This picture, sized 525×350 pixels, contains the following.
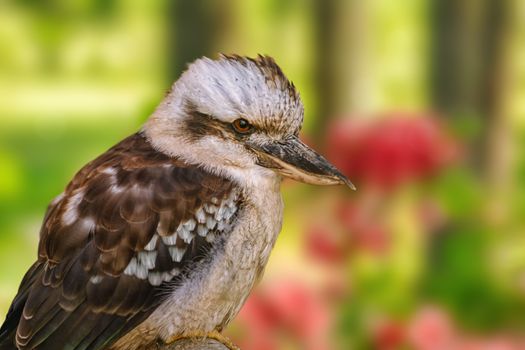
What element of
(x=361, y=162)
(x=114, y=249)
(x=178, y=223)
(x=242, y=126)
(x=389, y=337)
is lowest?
(x=114, y=249)

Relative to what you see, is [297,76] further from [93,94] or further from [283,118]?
[283,118]

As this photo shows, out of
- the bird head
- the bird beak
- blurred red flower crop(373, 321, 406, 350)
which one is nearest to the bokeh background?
blurred red flower crop(373, 321, 406, 350)

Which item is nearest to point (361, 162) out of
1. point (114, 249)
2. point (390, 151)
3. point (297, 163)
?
point (390, 151)

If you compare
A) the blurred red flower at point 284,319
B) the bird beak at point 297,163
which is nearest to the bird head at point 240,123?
the bird beak at point 297,163

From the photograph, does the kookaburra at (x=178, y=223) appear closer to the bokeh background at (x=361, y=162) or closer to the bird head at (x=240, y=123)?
the bird head at (x=240, y=123)

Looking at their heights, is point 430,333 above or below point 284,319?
above

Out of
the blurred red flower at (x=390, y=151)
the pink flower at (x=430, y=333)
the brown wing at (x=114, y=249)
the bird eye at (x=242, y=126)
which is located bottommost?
the brown wing at (x=114, y=249)

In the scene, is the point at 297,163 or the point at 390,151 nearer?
the point at 297,163

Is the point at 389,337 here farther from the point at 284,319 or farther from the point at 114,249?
the point at 114,249
